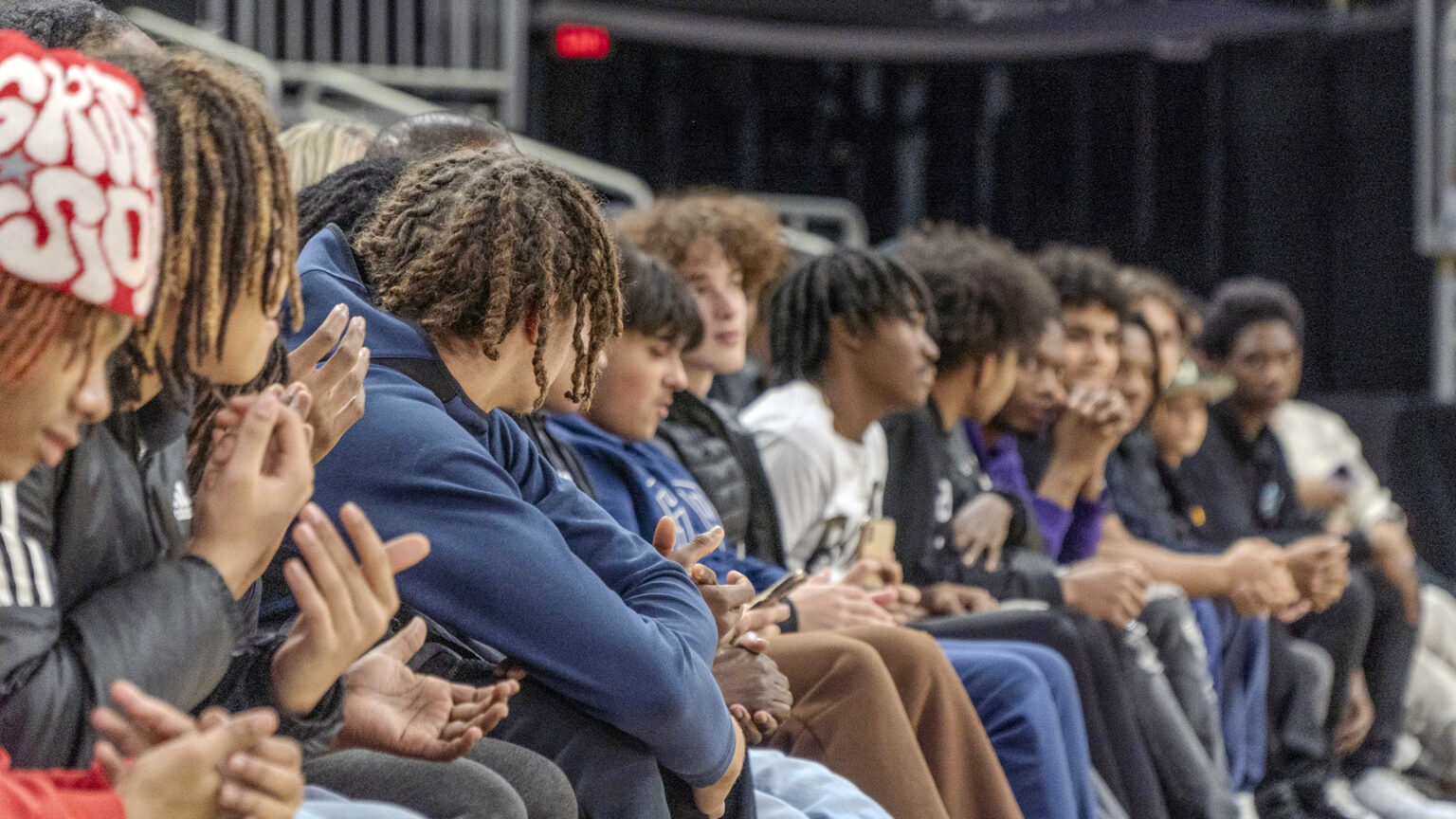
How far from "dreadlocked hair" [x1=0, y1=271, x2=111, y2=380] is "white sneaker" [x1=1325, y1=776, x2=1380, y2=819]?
113 inches

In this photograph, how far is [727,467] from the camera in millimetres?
2246

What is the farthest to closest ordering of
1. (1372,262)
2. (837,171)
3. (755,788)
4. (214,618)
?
(837,171) → (1372,262) → (755,788) → (214,618)

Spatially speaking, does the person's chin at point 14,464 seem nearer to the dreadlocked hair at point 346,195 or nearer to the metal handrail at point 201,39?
the dreadlocked hair at point 346,195

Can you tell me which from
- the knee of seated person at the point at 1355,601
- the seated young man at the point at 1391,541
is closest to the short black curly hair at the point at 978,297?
the knee of seated person at the point at 1355,601

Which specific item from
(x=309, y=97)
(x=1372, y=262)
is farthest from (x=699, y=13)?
(x=1372, y=262)

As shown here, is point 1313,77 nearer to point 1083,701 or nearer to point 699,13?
point 699,13

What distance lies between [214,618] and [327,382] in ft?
0.87

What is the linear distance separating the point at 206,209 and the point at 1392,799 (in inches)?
119

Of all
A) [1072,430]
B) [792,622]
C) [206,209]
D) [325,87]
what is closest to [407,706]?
[206,209]

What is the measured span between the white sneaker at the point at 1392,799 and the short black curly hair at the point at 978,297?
50.5 inches

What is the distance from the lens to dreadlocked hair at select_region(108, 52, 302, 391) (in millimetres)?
1003

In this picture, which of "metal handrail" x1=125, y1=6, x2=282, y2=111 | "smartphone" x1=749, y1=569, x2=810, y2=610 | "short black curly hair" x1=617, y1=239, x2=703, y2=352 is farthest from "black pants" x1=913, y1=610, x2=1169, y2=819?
"metal handrail" x1=125, y1=6, x2=282, y2=111

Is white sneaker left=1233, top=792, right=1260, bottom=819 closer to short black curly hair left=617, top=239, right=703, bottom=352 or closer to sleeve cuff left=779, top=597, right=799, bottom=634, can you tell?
sleeve cuff left=779, top=597, right=799, bottom=634

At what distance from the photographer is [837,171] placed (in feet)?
22.7
